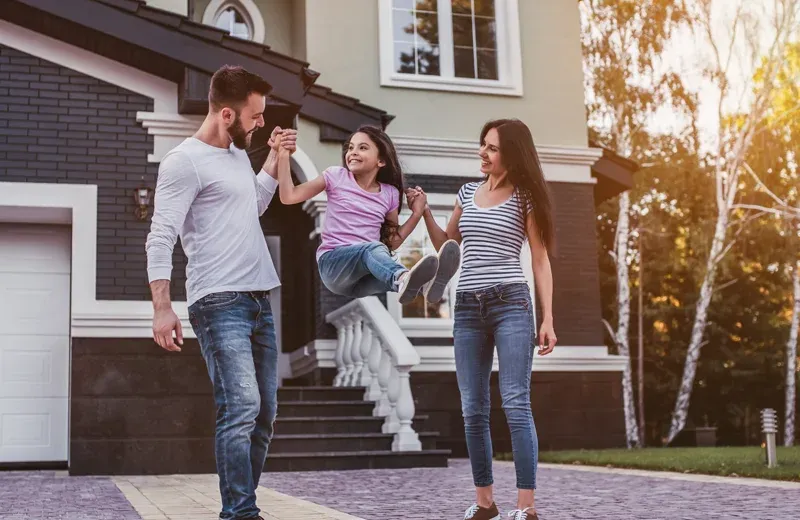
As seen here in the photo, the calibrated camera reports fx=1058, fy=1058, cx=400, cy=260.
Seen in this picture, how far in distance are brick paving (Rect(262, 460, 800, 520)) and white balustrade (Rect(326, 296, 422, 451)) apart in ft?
4.18

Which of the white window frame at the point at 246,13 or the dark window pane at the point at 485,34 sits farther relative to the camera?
the white window frame at the point at 246,13

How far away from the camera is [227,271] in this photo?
173 inches

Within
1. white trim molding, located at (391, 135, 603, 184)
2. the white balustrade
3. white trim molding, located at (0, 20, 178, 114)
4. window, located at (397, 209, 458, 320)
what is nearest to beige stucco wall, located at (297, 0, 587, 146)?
white trim molding, located at (391, 135, 603, 184)

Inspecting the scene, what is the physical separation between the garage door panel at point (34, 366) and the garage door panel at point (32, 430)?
0.31ft

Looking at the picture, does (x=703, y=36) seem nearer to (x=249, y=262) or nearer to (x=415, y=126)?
(x=415, y=126)

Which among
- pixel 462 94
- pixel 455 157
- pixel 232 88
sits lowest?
pixel 232 88

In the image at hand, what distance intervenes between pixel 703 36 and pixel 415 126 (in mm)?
10932

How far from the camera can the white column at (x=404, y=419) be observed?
33.7 ft

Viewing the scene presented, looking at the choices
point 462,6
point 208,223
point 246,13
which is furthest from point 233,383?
point 246,13

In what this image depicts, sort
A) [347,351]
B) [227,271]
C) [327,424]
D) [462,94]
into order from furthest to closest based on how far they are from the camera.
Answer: [462,94], [347,351], [327,424], [227,271]

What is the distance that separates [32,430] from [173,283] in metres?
2.05

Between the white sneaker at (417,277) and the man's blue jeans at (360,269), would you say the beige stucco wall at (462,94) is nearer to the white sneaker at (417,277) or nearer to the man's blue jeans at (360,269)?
the man's blue jeans at (360,269)

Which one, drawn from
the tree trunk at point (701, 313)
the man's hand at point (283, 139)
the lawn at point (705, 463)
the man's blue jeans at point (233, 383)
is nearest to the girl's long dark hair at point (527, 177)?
the man's hand at point (283, 139)

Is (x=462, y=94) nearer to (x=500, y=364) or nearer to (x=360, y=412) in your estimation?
(x=360, y=412)
